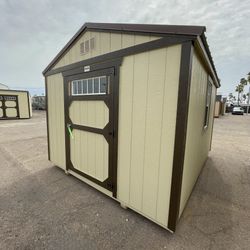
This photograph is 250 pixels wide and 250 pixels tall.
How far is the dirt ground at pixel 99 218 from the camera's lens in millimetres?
1528

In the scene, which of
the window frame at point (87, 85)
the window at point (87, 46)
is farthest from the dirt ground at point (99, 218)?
the window at point (87, 46)

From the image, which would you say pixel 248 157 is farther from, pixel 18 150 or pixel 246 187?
pixel 18 150

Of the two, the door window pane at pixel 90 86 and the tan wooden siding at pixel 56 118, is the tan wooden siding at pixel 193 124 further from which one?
the tan wooden siding at pixel 56 118

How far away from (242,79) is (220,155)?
4125 centimetres

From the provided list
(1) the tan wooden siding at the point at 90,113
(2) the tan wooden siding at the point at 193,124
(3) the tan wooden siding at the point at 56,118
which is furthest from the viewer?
(3) the tan wooden siding at the point at 56,118

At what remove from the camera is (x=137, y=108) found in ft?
5.77

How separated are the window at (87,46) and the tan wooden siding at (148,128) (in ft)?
2.54

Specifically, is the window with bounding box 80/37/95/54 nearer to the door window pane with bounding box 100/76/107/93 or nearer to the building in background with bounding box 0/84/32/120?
the door window pane with bounding box 100/76/107/93

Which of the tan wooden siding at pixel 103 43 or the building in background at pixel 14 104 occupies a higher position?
the tan wooden siding at pixel 103 43

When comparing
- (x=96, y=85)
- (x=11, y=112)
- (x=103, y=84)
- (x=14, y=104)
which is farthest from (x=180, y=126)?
(x=11, y=112)

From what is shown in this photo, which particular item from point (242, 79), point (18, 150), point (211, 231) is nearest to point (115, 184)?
point (211, 231)

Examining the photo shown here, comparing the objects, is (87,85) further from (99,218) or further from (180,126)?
(99,218)

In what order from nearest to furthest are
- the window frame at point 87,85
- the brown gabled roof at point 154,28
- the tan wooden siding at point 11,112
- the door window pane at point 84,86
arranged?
the brown gabled roof at point 154,28, the window frame at point 87,85, the door window pane at point 84,86, the tan wooden siding at point 11,112

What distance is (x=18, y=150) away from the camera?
468cm
